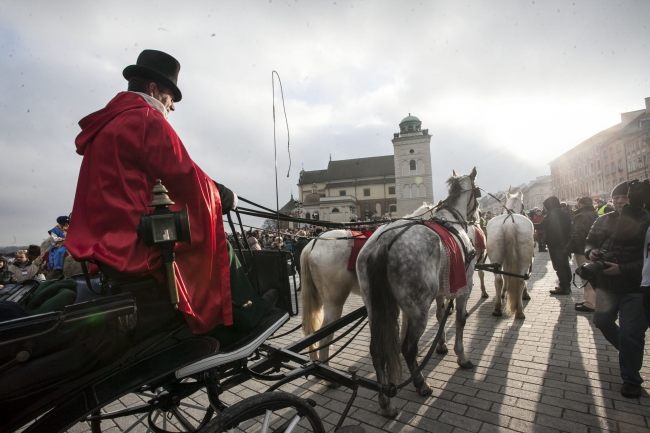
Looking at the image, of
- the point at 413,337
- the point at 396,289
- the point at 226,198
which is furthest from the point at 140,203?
the point at 413,337

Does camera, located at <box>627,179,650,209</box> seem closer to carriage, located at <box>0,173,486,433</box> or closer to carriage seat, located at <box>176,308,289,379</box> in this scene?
carriage, located at <box>0,173,486,433</box>

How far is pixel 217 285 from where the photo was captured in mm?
1886

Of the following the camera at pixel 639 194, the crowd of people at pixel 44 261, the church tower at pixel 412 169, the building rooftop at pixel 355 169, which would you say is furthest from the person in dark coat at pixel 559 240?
the building rooftop at pixel 355 169

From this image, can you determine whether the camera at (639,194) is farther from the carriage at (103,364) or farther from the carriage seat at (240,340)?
the carriage seat at (240,340)

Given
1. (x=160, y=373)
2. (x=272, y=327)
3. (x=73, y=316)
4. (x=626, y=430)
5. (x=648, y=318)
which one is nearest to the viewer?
(x=73, y=316)

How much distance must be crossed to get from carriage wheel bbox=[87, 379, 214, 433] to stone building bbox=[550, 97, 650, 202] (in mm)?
41118

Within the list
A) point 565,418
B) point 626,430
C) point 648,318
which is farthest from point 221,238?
point 648,318

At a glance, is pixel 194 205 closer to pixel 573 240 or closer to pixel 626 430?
pixel 626 430

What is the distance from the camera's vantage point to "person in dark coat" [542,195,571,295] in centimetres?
794

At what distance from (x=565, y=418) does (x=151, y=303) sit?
380 cm

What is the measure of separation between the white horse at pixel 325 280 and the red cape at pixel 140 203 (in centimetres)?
250

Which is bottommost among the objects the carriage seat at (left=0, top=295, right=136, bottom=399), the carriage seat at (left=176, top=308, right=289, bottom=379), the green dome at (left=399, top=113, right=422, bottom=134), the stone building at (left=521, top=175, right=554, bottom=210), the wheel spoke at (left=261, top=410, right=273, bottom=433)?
the wheel spoke at (left=261, top=410, right=273, bottom=433)

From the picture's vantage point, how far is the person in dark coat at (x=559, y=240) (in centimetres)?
794

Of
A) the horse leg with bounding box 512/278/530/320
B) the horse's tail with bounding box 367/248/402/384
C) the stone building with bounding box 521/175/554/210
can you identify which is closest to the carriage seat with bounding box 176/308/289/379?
the horse's tail with bounding box 367/248/402/384
